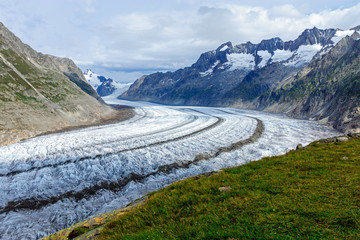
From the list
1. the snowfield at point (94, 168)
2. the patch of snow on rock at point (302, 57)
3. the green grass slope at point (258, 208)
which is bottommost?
the snowfield at point (94, 168)

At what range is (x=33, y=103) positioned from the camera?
4247 centimetres

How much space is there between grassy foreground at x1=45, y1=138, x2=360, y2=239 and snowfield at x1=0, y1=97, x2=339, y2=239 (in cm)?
815

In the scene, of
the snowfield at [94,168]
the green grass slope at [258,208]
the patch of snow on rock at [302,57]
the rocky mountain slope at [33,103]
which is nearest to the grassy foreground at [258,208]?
the green grass slope at [258,208]

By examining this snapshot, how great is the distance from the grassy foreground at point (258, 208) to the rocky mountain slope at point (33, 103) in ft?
108

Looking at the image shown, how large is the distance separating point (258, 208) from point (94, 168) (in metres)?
18.0

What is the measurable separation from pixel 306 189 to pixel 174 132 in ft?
92.5

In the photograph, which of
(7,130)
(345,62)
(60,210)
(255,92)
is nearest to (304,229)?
(60,210)

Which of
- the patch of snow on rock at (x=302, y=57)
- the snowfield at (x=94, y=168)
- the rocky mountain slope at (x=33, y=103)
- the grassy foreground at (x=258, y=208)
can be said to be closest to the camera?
the grassy foreground at (x=258, y=208)

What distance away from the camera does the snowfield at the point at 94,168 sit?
540 inches

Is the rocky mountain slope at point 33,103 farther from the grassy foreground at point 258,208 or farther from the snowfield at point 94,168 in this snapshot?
the grassy foreground at point 258,208

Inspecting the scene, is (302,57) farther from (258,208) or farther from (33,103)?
(258,208)

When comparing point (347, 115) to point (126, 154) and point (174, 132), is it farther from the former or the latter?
point (126, 154)

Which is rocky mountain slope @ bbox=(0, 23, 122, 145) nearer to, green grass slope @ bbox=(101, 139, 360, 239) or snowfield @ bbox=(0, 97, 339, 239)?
snowfield @ bbox=(0, 97, 339, 239)

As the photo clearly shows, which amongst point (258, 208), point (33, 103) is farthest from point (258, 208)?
point (33, 103)
